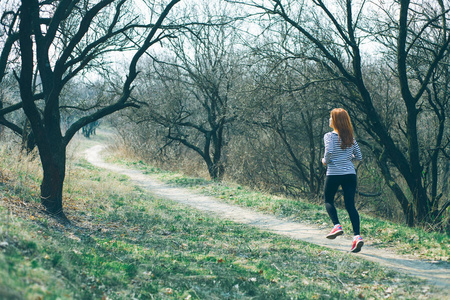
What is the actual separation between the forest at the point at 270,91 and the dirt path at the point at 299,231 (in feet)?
7.68

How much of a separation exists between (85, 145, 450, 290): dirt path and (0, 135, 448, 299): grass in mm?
443

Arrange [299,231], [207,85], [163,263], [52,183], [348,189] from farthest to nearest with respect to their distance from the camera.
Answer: [207,85]
[299,231]
[52,183]
[348,189]
[163,263]

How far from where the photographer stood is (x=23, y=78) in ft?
23.2

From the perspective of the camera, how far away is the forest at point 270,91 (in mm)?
7820

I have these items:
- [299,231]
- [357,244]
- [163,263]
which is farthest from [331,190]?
[163,263]

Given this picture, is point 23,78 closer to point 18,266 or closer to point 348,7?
point 18,266

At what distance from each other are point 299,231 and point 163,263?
4.00 meters

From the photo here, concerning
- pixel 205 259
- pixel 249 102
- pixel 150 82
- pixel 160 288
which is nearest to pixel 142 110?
pixel 150 82

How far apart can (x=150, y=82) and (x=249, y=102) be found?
13.3 m

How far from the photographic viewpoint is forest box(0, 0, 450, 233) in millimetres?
7820

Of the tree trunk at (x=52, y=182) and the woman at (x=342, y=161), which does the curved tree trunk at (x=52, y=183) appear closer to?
the tree trunk at (x=52, y=182)

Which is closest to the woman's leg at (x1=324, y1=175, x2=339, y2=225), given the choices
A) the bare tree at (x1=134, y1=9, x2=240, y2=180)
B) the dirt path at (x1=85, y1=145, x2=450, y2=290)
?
the dirt path at (x1=85, y1=145, x2=450, y2=290)

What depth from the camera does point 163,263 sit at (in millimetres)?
5156

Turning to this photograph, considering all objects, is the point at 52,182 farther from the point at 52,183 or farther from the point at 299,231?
the point at 299,231
